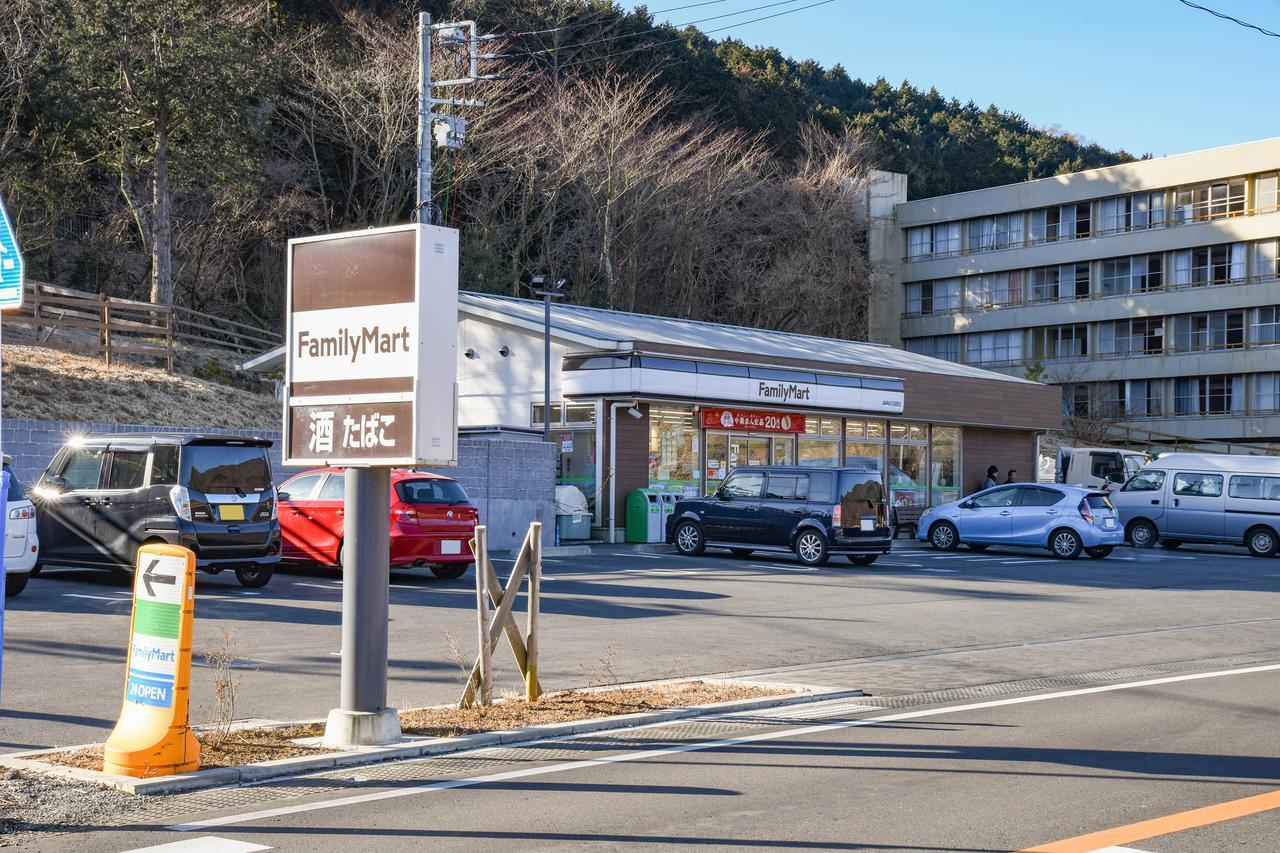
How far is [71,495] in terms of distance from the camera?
17781 mm

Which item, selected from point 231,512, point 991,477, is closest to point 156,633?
point 231,512

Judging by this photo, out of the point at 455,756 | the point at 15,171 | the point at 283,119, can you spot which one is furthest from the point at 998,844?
the point at 283,119

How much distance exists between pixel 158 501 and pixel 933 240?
67634mm

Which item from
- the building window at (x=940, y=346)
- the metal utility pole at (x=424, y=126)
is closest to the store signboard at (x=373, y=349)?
the metal utility pole at (x=424, y=126)

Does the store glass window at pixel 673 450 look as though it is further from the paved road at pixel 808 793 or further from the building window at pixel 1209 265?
the building window at pixel 1209 265

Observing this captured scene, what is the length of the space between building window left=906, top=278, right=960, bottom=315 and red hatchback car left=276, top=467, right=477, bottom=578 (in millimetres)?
62882

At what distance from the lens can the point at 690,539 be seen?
89.0 feet

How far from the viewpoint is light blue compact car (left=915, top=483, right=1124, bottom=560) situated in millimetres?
28438

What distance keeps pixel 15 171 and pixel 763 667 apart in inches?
1212

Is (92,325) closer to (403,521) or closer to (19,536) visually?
(403,521)

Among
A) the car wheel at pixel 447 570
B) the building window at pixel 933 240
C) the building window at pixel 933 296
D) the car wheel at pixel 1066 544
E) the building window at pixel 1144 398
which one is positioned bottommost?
the car wheel at pixel 447 570

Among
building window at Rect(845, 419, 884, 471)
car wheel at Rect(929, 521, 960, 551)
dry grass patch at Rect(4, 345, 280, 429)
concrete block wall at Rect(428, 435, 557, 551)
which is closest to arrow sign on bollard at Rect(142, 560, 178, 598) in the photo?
concrete block wall at Rect(428, 435, 557, 551)

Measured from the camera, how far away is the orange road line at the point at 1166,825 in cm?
617

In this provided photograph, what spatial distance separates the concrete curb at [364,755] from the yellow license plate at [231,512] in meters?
9.26
